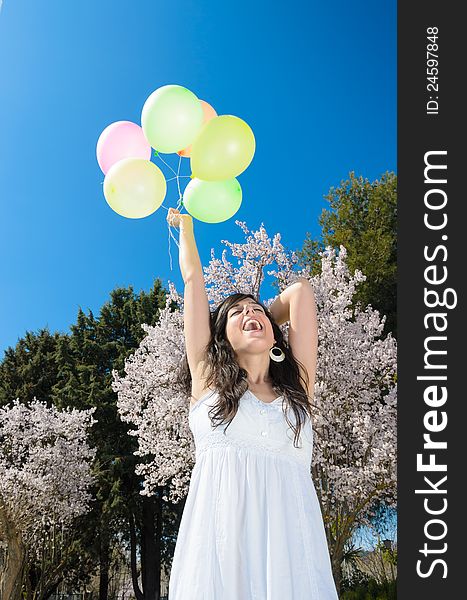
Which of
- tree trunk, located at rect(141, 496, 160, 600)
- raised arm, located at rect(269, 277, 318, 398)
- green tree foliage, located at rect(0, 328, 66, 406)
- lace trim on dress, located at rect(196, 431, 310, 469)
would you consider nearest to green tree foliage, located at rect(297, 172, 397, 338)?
tree trunk, located at rect(141, 496, 160, 600)

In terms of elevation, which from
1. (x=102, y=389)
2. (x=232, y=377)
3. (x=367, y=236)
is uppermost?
(x=367, y=236)

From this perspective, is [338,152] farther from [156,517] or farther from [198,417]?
[198,417]

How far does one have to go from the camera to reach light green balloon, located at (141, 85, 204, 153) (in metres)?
3.33

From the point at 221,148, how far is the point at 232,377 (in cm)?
124

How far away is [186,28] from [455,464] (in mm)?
14506

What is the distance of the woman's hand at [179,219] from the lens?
2955mm

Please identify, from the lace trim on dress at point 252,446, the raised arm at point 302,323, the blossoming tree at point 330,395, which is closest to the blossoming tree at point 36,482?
the blossoming tree at point 330,395

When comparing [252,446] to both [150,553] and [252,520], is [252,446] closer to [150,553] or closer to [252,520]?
[252,520]

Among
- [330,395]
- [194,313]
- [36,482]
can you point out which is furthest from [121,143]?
[36,482]

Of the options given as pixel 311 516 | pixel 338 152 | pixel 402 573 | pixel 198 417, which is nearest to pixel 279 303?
pixel 198 417

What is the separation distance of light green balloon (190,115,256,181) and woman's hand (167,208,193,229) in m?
0.37

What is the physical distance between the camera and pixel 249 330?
2.65m

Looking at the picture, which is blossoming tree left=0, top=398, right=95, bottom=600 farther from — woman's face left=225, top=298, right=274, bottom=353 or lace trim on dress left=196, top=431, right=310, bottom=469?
lace trim on dress left=196, top=431, right=310, bottom=469

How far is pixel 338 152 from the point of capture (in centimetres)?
1948
